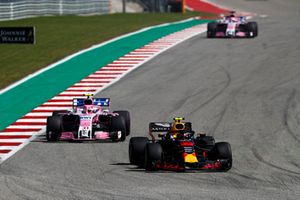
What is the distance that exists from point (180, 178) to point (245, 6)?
192ft

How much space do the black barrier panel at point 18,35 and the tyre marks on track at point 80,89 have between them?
2.48 m

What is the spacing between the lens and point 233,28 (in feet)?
164

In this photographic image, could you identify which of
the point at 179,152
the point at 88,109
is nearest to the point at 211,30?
the point at 88,109

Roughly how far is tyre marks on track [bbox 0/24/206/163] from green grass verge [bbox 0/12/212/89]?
9.77 ft

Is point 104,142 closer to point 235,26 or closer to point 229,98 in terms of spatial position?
point 229,98

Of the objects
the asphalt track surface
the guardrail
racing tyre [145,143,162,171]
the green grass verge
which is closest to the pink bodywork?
the asphalt track surface

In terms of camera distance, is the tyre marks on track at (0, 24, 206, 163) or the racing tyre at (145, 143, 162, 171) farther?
the tyre marks on track at (0, 24, 206, 163)

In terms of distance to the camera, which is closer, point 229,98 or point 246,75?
point 229,98

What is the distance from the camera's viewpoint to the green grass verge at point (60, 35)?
40969 millimetres

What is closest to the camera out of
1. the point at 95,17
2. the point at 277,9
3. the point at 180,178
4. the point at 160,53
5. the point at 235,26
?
the point at 180,178

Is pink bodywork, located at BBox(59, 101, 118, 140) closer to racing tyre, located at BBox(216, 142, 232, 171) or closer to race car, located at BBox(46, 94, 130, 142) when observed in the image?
race car, located at BBox(46, 94, 130, 142)

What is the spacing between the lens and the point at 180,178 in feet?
66.0

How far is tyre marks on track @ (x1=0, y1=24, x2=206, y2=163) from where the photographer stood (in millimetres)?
26156

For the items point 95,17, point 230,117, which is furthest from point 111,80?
point 95,17
